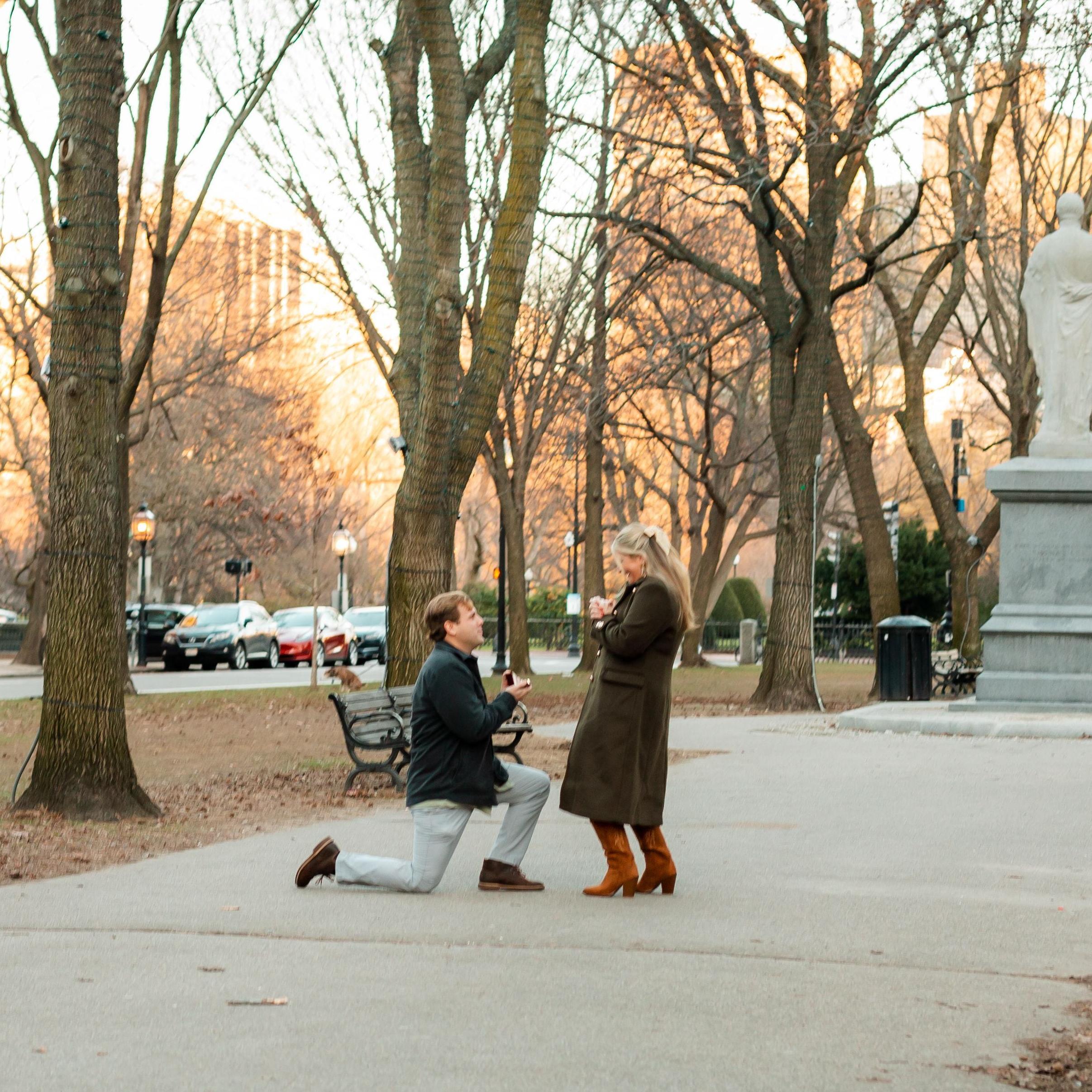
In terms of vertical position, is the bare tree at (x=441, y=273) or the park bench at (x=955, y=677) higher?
the bare tree at (x=441, y=273)

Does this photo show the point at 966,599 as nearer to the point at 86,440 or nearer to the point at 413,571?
the point at 413,571

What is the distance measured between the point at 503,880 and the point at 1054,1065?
352 cm

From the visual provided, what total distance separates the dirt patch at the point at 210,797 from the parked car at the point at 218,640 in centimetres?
2233

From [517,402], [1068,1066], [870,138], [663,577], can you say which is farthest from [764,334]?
[1068,1066]

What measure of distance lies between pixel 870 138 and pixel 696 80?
20.9 ft

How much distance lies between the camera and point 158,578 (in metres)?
56.7

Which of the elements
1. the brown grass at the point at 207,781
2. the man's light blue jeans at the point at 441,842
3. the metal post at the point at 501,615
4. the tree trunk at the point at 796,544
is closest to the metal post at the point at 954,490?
the metal post at the point at 501,615

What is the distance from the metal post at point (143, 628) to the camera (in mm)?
41906

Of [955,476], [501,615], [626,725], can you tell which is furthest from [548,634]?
[626,725]

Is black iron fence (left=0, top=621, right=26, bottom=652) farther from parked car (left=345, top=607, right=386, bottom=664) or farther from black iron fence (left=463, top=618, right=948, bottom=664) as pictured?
parked car (left=345, top=607, right=386, bottom=664)

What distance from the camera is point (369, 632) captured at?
50781 mm

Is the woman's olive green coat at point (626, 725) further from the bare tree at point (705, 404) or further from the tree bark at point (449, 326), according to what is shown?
the bare tree at point (705, 404)

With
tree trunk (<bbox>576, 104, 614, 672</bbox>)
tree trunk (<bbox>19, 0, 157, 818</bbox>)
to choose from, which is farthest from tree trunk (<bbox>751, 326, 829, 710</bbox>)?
tree trunk (<bbox>19, 0, 157, 818</bbox>)

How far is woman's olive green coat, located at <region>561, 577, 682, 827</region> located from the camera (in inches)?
308
